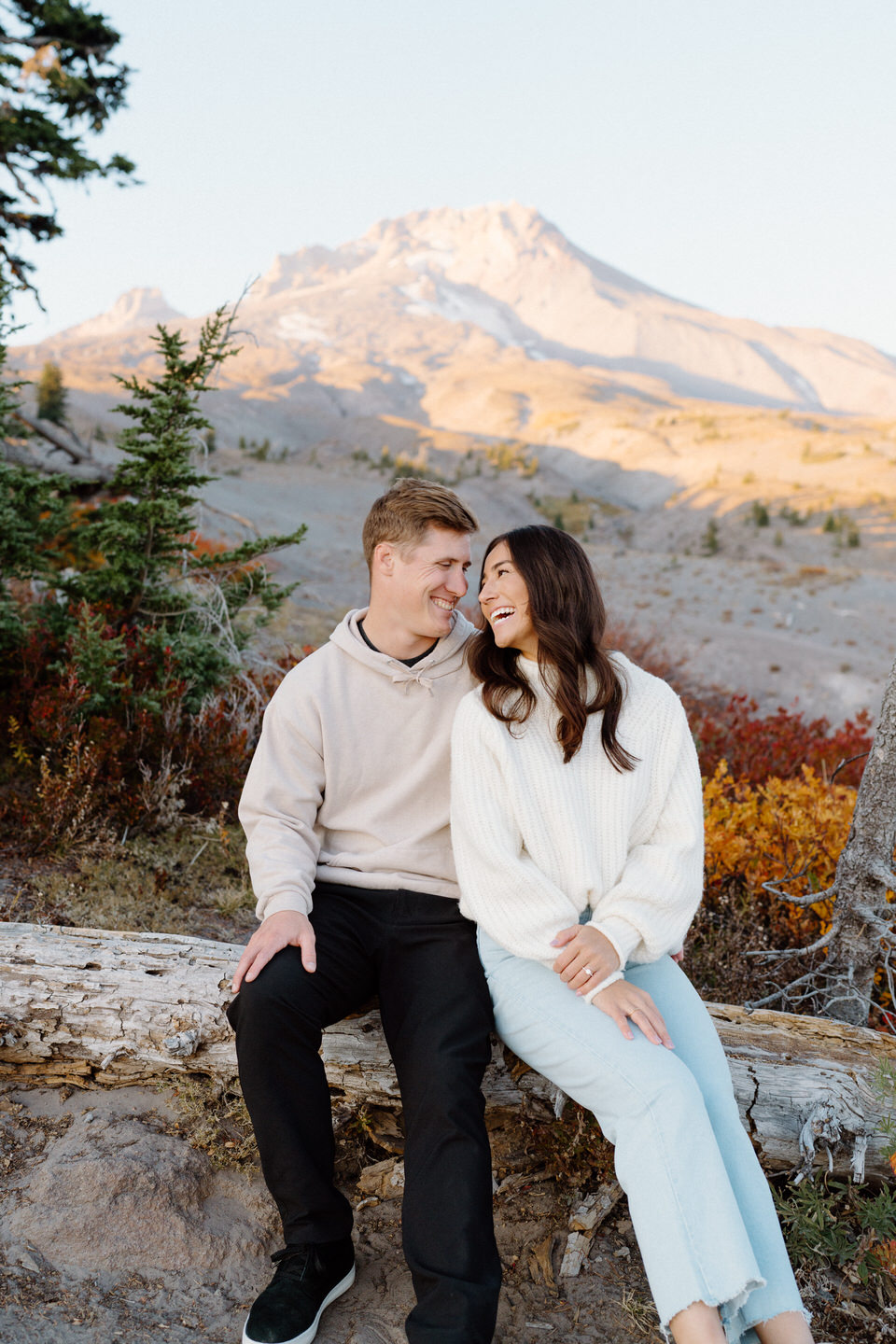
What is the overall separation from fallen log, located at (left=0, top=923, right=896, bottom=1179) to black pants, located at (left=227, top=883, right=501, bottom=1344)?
32 cm

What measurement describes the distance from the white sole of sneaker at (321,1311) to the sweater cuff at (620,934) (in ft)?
3.65

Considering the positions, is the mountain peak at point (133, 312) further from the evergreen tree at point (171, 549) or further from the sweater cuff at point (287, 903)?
the sweater cuff at point (287, 903)

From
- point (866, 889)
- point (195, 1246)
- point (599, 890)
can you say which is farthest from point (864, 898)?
point (195, 1246)

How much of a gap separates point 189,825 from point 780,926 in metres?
2.99

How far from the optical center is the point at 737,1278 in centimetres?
188

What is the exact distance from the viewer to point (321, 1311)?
229cm

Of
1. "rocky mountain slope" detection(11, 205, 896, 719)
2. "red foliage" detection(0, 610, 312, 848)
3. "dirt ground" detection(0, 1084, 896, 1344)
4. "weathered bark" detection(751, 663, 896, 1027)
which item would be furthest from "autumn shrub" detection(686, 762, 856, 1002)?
"rocky mountain slope" detection(11, 205, 896, 719)

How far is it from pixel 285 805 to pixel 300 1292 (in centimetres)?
130

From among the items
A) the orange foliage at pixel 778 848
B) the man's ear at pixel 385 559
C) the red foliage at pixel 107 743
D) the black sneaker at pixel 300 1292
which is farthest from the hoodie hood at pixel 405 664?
the orange foliage at pixel 778 848

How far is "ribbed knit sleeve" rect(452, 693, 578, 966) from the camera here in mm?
2424

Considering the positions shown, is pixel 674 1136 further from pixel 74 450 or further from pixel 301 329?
pixel 301 329

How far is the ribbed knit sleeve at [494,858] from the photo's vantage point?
2.42m

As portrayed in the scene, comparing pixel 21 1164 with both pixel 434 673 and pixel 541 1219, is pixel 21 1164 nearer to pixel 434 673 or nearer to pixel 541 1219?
pixel 541 1219

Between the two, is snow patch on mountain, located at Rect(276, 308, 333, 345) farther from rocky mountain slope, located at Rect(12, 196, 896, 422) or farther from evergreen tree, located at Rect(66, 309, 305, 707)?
evergreen tree, located at Rect(66, 309, 305, 707)
